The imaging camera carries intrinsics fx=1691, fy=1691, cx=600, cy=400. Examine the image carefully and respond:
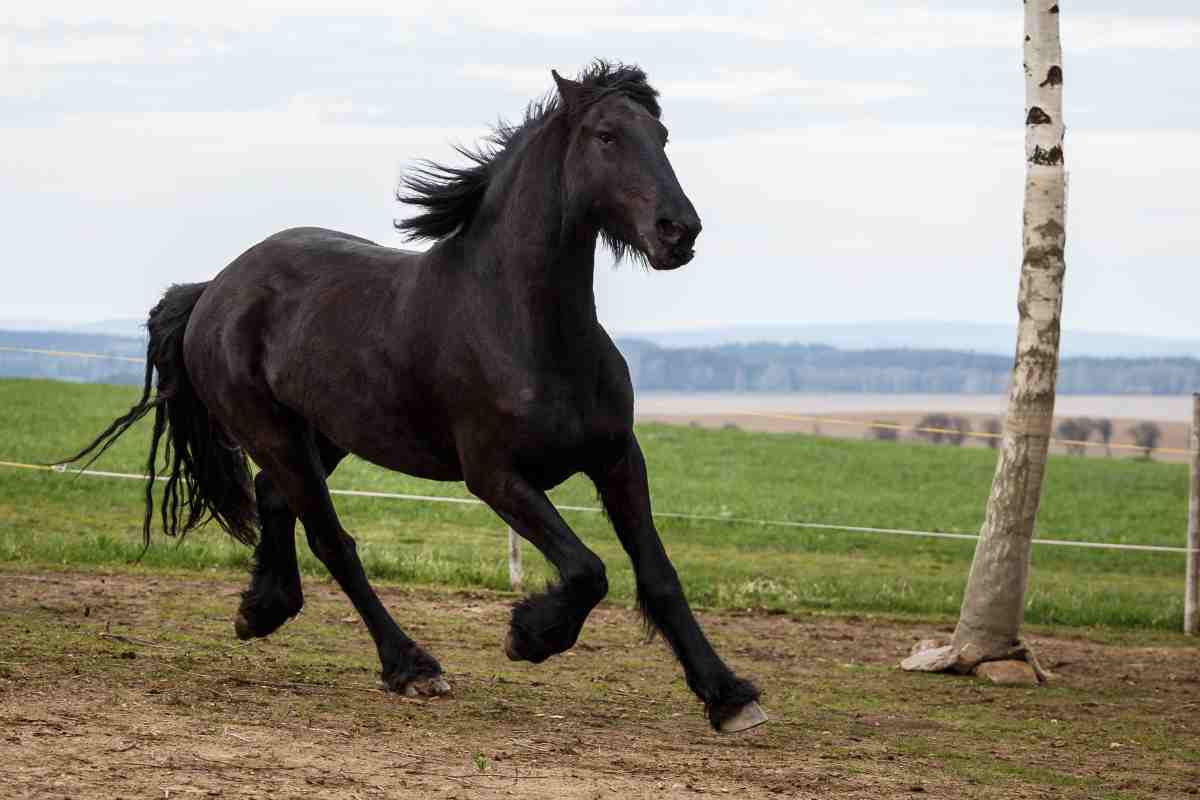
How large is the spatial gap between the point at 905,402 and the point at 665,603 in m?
123

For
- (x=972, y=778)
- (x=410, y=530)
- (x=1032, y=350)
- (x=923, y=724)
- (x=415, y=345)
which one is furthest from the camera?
(x=410, y=530)

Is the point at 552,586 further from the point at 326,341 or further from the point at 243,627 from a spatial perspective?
the point at 243,627

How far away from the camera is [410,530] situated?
16.4 m

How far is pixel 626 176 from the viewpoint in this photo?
19.7ft

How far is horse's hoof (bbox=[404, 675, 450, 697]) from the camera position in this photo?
726 cm

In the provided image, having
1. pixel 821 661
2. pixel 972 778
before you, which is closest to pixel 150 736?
pixel 972 778

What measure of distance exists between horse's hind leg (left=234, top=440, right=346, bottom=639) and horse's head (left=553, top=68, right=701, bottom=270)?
8.01 feet

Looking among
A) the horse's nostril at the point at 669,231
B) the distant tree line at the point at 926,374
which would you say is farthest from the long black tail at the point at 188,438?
the distant tree line at the point at 926,374

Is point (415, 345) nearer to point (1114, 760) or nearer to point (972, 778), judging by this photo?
point (972, 778)

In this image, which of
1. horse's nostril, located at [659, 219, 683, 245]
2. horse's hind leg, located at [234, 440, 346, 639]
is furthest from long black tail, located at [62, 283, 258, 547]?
horse's nostril, located at [659, 219, 683, 245]

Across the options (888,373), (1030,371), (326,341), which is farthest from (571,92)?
(888,373)

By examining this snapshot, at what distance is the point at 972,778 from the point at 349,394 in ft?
9.57

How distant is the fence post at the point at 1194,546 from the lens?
11531mm

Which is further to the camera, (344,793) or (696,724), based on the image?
(696,724)
